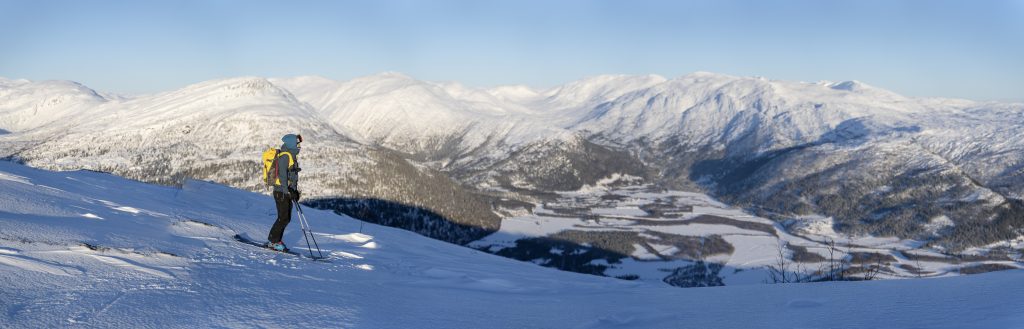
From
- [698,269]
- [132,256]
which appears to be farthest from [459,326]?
[698,269]

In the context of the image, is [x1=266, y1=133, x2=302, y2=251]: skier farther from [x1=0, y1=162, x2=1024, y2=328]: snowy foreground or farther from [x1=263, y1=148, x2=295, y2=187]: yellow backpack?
[x1=0, y1=162, x2=1024, y2=328]: snowy foreground

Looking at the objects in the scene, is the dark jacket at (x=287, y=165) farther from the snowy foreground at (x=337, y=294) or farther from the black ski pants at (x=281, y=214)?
the snowy foreground at (x=337, y=294)

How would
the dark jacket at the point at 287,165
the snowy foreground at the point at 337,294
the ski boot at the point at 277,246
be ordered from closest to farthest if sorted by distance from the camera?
the snowy foreground at the point at 337,294 → the ski boot at the point at 277,246 → the dark jacket at the point at 287,165

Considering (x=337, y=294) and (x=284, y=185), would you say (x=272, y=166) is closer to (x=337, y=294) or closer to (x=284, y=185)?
(x=284, y=185)

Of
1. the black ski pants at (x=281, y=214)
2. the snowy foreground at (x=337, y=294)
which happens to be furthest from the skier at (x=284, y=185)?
the snowy foreground at (x=337, y=294)

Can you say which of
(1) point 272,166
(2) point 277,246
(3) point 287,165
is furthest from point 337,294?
(1) point 272,166

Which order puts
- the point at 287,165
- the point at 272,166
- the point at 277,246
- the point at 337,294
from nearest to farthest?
the point at 337,294 → the point at 277,246 → the point at 287,165 → the point at 272,166

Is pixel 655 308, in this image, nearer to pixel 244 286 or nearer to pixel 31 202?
pixel 244 286

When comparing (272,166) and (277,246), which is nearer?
(277,246)
